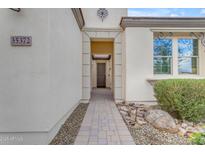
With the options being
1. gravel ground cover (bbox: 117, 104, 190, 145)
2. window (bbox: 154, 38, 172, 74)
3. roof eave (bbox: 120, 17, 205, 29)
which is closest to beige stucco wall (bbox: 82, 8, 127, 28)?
roof eave (bbox: 120, 17, 205, 29)

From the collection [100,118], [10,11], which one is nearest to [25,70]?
[10,11]

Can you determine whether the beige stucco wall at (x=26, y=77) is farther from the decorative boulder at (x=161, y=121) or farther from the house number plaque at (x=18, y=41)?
the decorative boulder at (x=161, y=121)

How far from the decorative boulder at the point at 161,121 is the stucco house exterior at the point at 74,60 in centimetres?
229

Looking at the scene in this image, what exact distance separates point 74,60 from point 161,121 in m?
3.34

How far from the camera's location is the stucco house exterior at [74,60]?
2.72 metres

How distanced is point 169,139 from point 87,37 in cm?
535

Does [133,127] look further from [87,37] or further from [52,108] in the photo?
[87,37]

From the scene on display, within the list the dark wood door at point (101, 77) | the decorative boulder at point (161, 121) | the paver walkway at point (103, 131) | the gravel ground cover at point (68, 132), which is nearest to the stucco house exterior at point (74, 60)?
the dark wood door at point (101, 77)

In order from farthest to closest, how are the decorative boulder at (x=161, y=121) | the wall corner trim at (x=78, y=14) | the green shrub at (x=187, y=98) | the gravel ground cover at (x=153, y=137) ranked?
the wall corner trim at (x=78, y=14) → the green shrub at (x=187, y=98) → the decorative boulder at (x=161, y=121) → the gravel ground cover at (x=153, y=137)

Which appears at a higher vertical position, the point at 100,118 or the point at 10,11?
the point at 10,11

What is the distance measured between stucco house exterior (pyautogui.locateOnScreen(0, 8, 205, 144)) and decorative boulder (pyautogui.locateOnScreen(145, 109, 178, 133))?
2.29 metres

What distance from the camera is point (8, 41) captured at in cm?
270

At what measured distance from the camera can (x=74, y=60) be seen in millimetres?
5457
